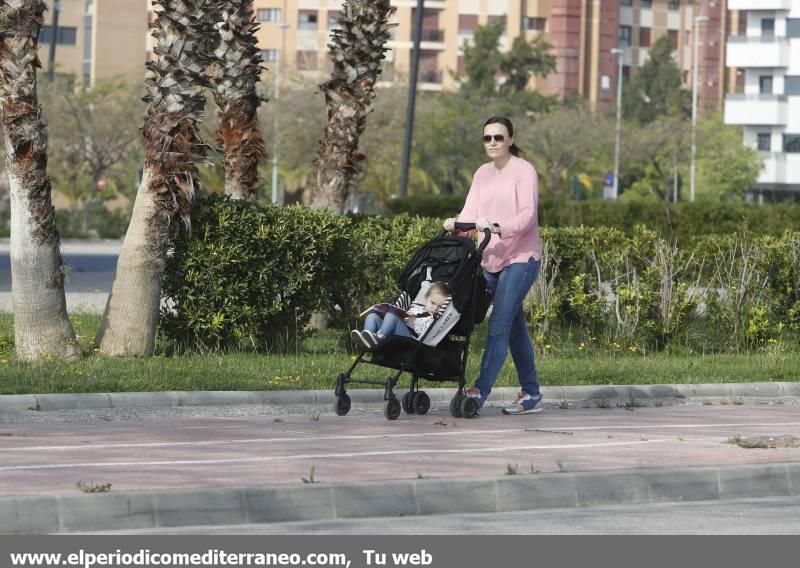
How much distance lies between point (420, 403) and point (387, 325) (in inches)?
34.7

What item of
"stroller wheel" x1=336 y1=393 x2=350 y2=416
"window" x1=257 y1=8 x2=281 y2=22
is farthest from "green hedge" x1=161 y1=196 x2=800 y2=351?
"window" x1=257 y1=8 x2=281 y2=22

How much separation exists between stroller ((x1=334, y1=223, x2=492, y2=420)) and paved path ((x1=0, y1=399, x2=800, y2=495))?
0.19 m

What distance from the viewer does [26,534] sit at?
811 cm

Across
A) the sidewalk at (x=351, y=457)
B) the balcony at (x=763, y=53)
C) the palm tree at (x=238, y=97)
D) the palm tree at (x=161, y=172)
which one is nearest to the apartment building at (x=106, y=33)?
the balcony at (x=763, y=53)

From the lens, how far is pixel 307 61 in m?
94.4

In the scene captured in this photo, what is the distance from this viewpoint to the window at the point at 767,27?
337 feet

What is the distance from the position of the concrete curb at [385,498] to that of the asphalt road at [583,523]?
10 cm

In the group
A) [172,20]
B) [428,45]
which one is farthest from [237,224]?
[428,45]

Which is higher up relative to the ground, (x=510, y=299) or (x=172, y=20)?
(x=172, y=20)

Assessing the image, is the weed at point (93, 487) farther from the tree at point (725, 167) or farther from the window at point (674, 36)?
the window at point (674, 36)

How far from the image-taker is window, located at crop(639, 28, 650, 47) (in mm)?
130750

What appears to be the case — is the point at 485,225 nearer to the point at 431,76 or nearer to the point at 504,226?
the point at 504,226

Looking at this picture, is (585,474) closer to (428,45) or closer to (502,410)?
(502,410)

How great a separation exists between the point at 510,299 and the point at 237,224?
14.4 feet
